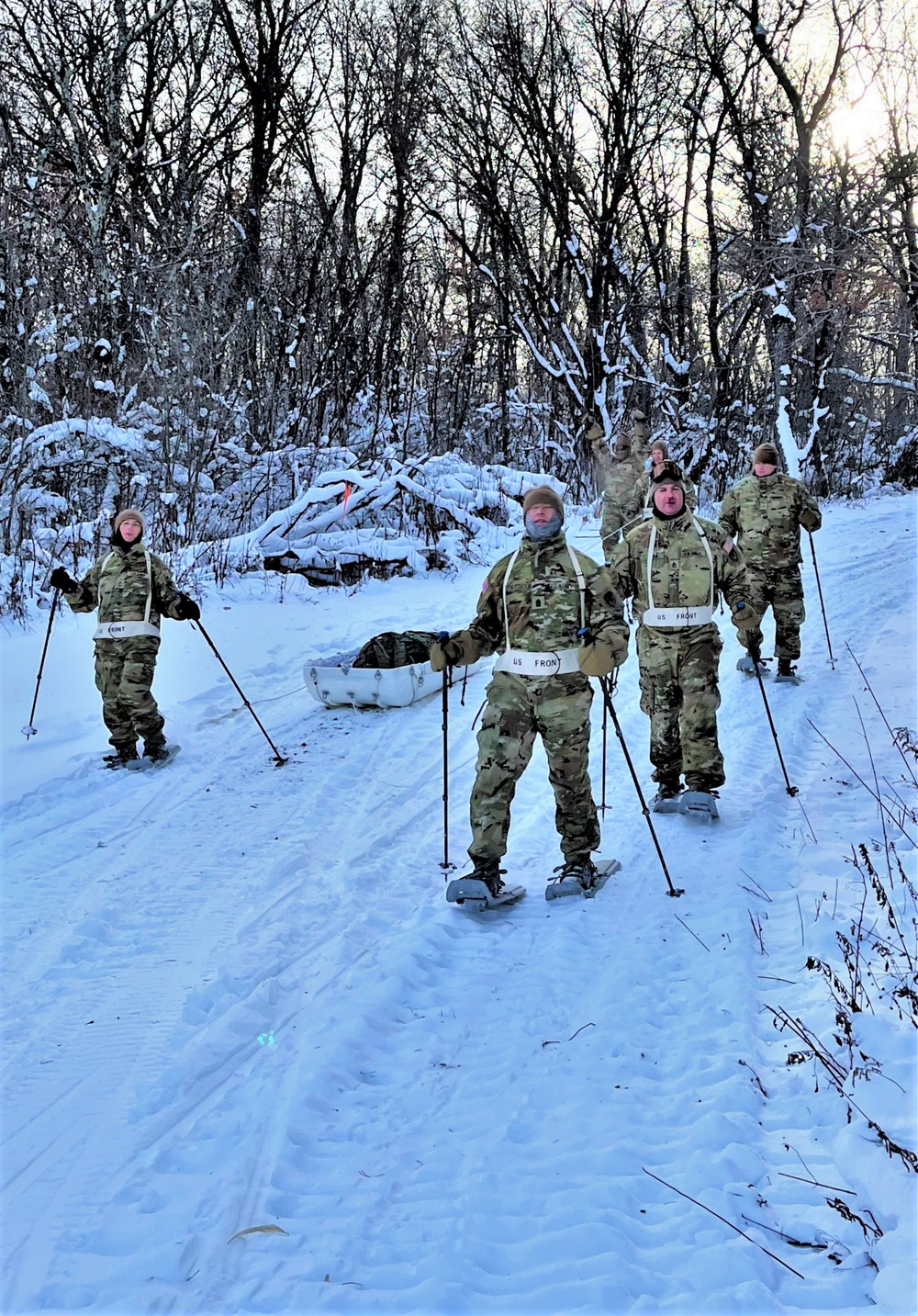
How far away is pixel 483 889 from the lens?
16.3 feet

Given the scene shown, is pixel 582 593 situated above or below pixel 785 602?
above

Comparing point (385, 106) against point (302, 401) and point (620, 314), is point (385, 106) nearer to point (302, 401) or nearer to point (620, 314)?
point (620, 314)

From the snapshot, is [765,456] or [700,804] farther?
[765,456]

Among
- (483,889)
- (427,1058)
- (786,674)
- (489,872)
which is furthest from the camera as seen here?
(786,674)

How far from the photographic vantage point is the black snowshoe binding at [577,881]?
5160 mm

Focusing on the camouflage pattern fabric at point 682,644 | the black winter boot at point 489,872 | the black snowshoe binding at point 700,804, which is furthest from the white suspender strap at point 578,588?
the black snowshoe binding at point 700,804

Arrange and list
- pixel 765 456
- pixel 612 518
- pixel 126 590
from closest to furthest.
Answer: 1. pixel 126 590
2. pixel 765 456
3. pixel 612 518

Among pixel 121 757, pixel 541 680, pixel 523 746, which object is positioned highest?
pixel 541 680

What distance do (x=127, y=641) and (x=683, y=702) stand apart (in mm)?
4452

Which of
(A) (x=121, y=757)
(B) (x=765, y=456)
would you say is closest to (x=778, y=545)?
(B) (x=765, y=456)

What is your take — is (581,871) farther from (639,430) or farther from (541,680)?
(639,430)

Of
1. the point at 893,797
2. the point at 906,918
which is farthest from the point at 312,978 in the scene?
the point at 893,797

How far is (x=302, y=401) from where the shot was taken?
17844mm

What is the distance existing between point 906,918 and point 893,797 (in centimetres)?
171
